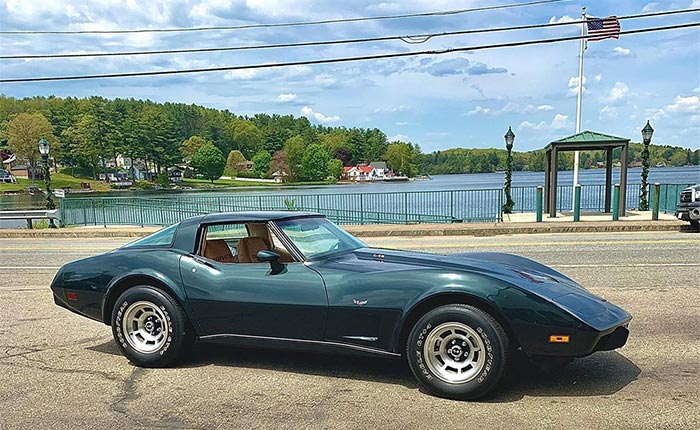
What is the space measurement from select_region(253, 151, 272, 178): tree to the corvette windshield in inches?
3955

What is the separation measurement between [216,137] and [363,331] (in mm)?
134414

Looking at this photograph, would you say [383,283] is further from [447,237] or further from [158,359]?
[447,237]

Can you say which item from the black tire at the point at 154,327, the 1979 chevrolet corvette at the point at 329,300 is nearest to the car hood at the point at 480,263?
the 1979 chevrolet corvette at the point at 329,300

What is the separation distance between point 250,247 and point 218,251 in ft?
0.97

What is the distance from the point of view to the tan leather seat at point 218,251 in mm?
5148

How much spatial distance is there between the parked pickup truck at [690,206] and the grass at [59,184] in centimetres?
8485

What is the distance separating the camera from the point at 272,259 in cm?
464

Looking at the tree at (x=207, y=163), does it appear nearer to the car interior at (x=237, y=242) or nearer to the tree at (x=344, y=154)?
the tree at (x=344, y=154)

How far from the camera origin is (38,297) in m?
8.58

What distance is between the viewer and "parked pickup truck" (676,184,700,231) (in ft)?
51.5

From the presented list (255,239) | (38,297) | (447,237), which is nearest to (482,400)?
(255,239)

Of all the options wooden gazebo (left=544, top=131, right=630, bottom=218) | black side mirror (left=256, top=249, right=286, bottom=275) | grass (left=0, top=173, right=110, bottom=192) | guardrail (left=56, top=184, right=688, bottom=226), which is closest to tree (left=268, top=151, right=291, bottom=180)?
grass (left=0, top=173, right=110, bottom=192)

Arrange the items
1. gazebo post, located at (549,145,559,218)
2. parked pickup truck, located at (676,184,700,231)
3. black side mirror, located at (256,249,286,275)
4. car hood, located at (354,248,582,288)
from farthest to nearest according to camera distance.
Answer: gazebo post, located at (549,145,559,218) < parked pickup truck, located at (676,184,700,231) < black side mirror, located at (256,249,286,275) < car hood, located at (354,248,582,288)

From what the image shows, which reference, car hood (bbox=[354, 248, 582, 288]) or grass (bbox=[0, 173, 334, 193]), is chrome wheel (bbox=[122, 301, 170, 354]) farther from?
grass (bbox=[0, 173, 334, 193])
